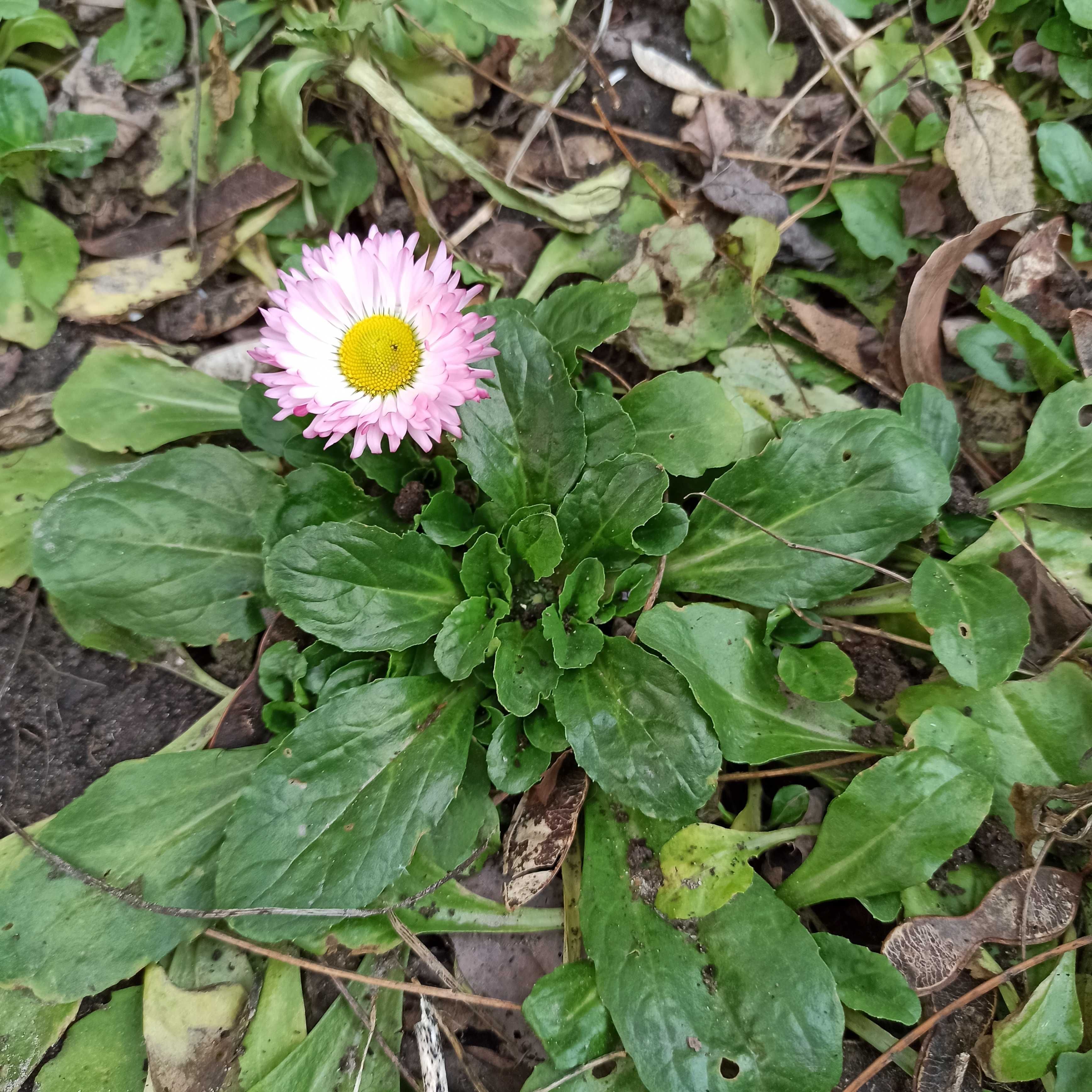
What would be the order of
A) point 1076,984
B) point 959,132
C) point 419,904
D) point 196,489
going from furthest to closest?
point 959,132 < point 196,489 < point 419,904 < point 1076,984

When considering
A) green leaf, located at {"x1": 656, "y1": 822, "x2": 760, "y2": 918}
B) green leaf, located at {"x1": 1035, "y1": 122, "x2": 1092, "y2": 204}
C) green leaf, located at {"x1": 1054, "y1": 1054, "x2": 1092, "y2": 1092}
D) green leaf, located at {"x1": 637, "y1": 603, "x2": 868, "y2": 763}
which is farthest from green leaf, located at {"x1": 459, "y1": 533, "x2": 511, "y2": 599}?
green leaf, located at {"x1": 1035, "y1": 122, "x2": 1092, "y2": 204}

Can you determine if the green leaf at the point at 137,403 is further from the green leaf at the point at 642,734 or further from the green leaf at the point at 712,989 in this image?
the green leaf at the point at 712,989

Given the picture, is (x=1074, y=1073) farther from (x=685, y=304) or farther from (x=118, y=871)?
(x=118, y=871)

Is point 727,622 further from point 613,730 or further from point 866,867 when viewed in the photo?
point 866,867

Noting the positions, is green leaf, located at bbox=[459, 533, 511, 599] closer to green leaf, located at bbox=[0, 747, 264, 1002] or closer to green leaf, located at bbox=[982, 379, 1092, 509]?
green leaf, located at bbox=[0, 747, 264, 1002]

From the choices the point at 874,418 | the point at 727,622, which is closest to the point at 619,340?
the point at 874,418

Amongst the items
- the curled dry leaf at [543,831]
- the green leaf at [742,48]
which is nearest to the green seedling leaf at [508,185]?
the green leaf at [742,48]

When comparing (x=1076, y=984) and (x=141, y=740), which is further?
(x=141, y=740)
